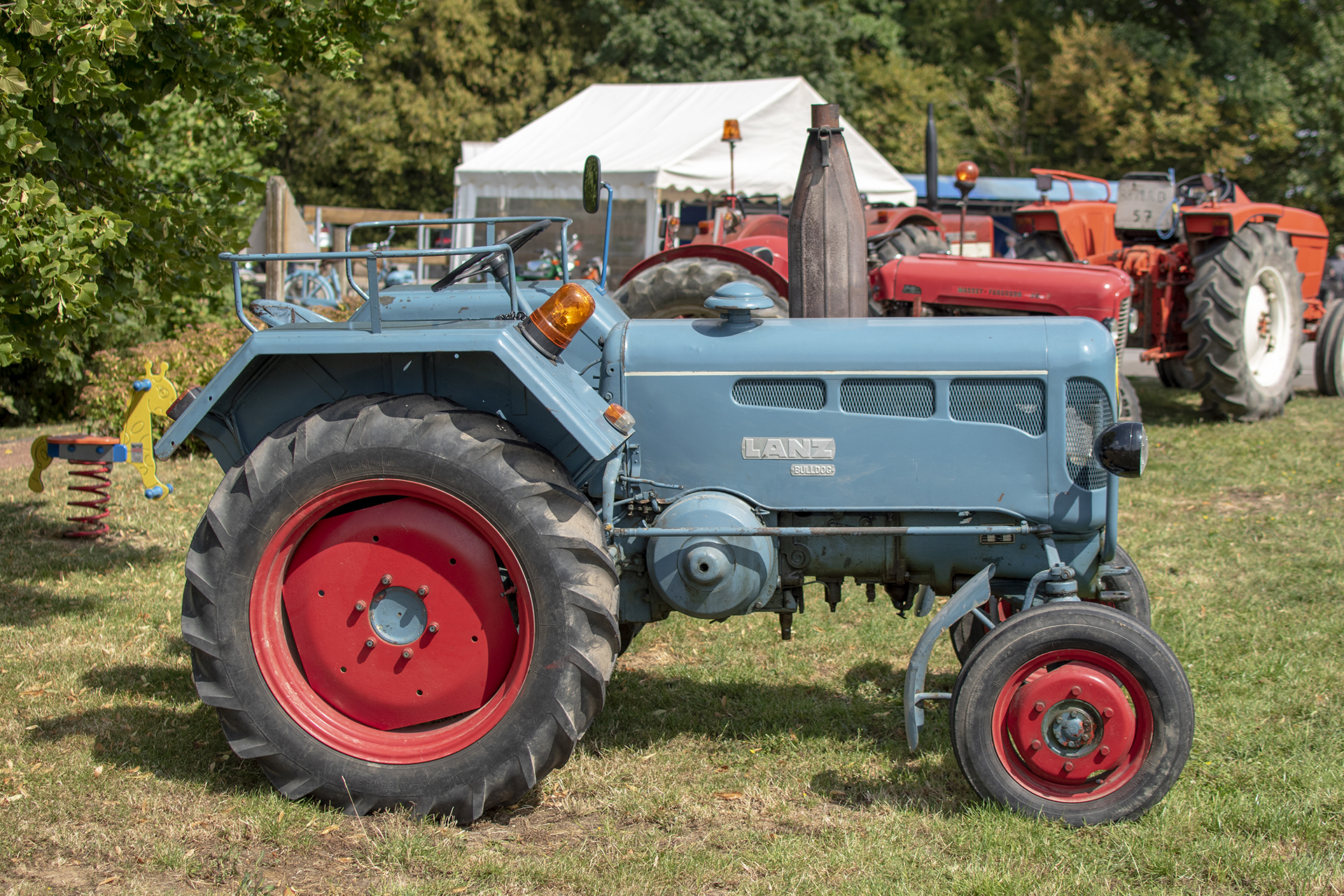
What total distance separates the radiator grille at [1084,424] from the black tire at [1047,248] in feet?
24.8

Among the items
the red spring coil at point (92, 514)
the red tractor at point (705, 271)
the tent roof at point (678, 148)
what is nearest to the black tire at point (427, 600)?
the red spring coil at point (92, 514)

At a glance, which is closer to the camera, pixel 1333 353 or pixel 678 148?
pixel 1333 353

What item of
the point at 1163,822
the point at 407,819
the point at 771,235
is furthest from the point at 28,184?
the point at 771,235

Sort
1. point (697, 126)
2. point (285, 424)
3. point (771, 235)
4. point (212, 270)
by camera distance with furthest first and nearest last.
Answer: point (697, 126) → point (771, 235) → point (212, 270) → point (285, 424)

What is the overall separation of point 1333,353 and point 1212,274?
2805 millimetres

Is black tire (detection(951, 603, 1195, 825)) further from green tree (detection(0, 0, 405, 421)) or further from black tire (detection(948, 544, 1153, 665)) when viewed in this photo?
green tree (detection(0, 0, 405, 421))

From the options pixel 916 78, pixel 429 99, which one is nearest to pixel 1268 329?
pixel 916 78

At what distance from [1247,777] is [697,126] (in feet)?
43.7

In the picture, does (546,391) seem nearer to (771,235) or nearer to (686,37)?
(771,235)

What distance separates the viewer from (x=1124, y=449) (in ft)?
10.5

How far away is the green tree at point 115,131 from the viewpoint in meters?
4.29

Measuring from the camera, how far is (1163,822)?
322cm

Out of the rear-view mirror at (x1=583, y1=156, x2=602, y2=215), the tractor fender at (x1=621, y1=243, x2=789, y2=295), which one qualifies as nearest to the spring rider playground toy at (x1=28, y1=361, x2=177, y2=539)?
the rear-view mirror at (x1=583, y1=156, x2=602, y2=215)

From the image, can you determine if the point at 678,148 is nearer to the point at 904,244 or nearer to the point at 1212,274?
the point at 904,244
